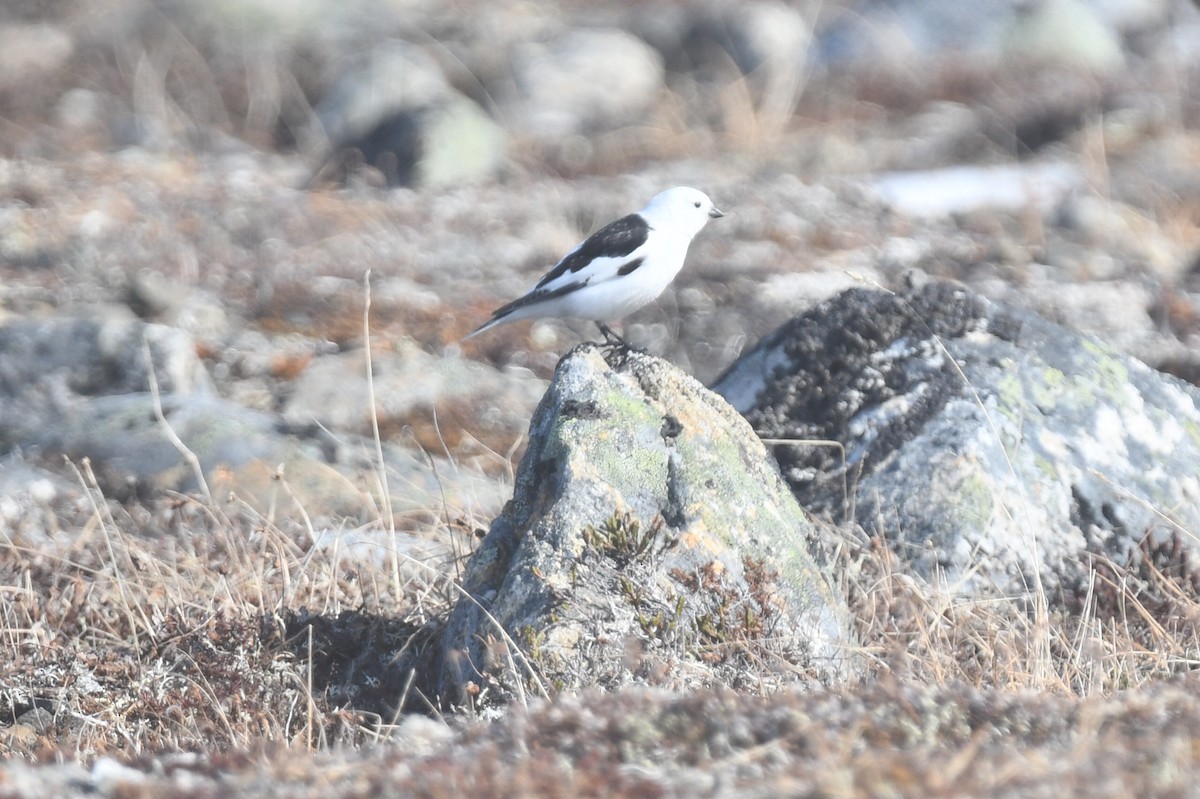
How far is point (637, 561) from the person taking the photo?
3.84 metres

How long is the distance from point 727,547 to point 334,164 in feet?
37.7

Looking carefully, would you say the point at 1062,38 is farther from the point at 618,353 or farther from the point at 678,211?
the point at 618,353

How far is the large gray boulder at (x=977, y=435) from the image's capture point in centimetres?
475

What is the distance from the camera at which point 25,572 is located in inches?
200

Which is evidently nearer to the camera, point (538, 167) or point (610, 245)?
point (610, 245)

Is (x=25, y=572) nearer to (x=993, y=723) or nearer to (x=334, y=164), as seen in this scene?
(x=993, y=723)

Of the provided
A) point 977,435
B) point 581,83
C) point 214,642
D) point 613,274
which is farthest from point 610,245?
point 581,83

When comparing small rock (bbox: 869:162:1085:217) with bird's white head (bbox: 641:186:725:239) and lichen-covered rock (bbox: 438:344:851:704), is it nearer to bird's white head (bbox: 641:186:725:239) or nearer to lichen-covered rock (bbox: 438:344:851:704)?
bird's white head (bbox: 641:186:725:239)

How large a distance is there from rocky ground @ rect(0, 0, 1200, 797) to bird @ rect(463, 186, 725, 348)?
1.51 feet

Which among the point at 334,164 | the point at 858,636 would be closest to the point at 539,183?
the point at 334,164

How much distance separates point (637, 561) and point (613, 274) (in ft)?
5.05

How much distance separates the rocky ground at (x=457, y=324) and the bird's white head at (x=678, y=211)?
2.87ft

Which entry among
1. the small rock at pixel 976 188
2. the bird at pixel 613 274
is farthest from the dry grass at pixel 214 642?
the small rock at pixel 976 188

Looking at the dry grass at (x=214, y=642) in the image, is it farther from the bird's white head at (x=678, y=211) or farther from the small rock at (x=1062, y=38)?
the small rock at (x=1062, y=38)
